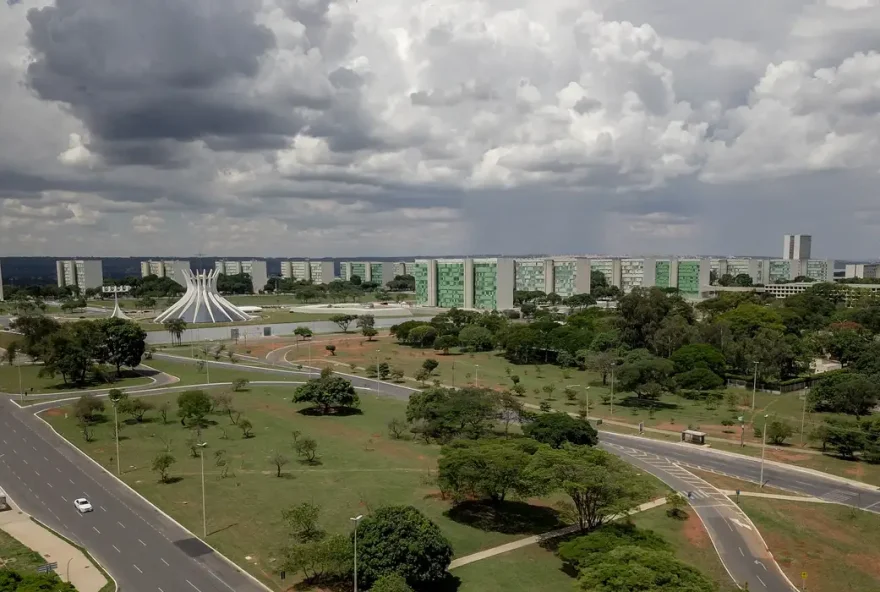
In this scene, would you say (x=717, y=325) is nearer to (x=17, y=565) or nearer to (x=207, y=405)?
(x=207, y=405)

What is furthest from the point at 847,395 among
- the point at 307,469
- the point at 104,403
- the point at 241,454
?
the point at 104,403

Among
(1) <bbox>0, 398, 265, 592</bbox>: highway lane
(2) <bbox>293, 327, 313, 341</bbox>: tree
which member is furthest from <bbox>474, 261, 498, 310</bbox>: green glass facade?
(1) <bbox>0, 398, 265, 592</bbox>: highway lane

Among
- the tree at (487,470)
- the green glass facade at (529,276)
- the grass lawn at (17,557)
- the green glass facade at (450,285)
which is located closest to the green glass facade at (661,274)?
the green glass facade at (529,276)

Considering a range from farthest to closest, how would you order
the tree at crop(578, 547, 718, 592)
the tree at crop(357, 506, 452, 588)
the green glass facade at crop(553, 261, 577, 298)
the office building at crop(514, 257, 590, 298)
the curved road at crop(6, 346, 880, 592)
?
the green glass facade at crop(553, 261, 577, 298) < the office building at crop(514, 257, 590, 298) < the curved road at crop(6, 346, 880, 592) < the tree at crop(357, 506, 452, 588) < the tree at crop(578, 547, 718, 592)

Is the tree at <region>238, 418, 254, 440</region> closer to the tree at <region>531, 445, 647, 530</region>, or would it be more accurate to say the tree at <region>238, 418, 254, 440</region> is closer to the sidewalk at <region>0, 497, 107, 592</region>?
the sidewalk at <region>0, 497, 107, 592</region>

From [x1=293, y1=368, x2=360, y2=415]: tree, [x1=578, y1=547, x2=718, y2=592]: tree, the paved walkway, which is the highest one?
[x1=578, y1=547, x2=718, y2=592]: tree

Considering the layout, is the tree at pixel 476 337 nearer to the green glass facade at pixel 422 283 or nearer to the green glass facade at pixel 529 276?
the green glass facade at pixel 422 283
